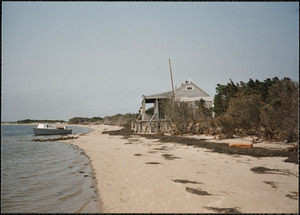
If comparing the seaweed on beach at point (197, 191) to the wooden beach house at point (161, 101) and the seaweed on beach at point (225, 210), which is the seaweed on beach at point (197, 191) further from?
the wooden beach house at point (161, 101)

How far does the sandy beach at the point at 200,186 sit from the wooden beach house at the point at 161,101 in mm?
14217

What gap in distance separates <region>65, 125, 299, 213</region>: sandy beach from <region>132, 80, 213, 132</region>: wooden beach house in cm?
1422

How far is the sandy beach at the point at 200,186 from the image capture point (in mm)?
3875

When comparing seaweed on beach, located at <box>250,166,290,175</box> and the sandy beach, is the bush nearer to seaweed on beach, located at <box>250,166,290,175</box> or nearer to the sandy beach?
the sandy beach

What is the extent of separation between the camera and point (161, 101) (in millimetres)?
22141

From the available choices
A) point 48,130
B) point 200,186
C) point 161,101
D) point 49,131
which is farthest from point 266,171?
point 49,131

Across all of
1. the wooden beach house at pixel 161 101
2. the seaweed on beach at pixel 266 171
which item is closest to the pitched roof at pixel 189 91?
the wooden beach house at pixel 161 101

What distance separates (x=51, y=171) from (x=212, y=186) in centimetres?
618

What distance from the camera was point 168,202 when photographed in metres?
4.13

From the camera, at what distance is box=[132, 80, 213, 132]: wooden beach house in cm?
2212

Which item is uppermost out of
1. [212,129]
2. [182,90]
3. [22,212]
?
[182,90]

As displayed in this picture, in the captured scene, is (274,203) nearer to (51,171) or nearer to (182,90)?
(51,171)

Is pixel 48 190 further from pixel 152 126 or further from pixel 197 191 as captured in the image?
pixel 152 126

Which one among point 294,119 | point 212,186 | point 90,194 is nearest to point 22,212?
point 90,194
